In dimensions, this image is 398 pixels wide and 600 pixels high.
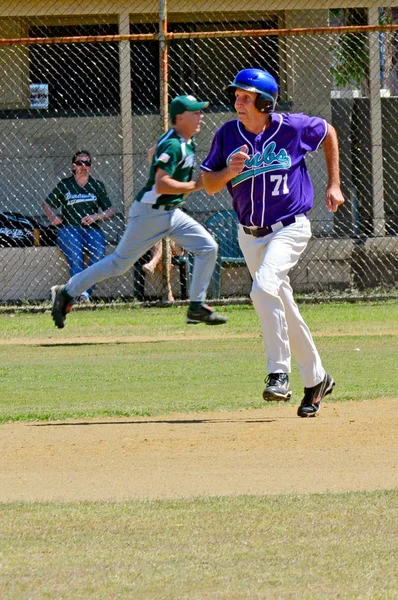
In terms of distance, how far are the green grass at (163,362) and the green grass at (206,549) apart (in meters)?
2.91

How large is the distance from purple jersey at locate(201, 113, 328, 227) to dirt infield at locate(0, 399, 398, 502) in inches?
49.7

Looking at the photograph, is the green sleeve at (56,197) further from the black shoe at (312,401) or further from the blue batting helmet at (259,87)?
the black shoe at (312,401)

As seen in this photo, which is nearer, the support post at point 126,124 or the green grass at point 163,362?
the green grass at point 163,362

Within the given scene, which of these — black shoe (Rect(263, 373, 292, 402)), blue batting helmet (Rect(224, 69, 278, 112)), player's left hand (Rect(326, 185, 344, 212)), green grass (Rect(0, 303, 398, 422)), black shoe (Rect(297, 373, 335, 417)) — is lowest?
green grass (Rect(0, 303, 398, 422))

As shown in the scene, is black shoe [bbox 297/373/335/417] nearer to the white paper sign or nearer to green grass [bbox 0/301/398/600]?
green grass [bbox 0/301/398/600]

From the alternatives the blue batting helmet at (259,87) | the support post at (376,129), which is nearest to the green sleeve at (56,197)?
the support post at (376,129)

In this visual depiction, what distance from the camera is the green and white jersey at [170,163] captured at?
33.2 feet

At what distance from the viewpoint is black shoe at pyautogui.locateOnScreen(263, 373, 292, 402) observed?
702 cm

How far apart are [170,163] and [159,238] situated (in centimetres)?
64

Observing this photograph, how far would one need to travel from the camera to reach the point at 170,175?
1011cm

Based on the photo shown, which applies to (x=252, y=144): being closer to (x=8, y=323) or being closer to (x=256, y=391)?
(x=256, y=391)

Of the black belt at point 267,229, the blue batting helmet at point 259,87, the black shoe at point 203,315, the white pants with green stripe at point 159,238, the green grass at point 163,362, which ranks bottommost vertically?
the green grass at point 163,362

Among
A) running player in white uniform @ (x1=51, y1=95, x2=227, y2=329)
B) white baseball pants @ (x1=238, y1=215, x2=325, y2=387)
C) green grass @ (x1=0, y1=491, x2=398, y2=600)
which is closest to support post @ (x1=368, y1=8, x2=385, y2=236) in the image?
running player in white uniform @ (x1=51, y1=95, x2=227, y2=329)

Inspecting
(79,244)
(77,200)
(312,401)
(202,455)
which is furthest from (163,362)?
(77,200)
